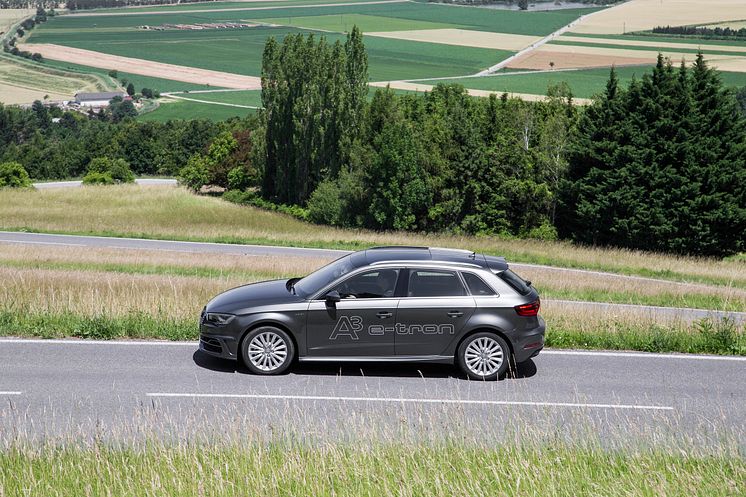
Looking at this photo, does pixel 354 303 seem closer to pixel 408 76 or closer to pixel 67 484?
pixel 67 484

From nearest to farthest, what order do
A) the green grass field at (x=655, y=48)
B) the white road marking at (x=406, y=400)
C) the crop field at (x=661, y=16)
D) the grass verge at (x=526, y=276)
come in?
the white road marking at (x=406, y=400)
the grass verge at (x=526, y=276)
the green grass field at (x=655, y=48)
the crop field at (x=661, y=16)

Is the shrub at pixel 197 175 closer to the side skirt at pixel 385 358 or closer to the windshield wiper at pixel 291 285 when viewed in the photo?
the windshield wiper at pixel 291 285

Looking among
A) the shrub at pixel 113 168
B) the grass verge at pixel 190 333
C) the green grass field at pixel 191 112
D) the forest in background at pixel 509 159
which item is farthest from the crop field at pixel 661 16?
the grass verge at pixel 190 333

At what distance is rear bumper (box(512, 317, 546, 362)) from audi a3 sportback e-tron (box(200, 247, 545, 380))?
0.01 metres

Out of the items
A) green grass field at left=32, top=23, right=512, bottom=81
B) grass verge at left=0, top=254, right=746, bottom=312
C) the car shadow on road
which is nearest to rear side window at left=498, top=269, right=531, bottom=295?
the car shadow on road

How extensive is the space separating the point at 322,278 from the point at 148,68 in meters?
142

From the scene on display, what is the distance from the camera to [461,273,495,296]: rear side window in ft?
37.8

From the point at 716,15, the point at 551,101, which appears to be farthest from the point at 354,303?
the point at 716,15

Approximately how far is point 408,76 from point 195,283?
11562 cm

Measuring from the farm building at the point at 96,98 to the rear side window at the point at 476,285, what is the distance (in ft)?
404

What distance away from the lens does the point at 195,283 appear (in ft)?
61.8

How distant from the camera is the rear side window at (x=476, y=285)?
11.5 metres

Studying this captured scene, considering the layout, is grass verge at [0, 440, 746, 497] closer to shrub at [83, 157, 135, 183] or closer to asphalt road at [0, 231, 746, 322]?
asphalt road at [0, 231, 746, 322]

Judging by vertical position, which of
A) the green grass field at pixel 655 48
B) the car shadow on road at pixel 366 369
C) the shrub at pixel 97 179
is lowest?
the shrub at pixel 97 179
